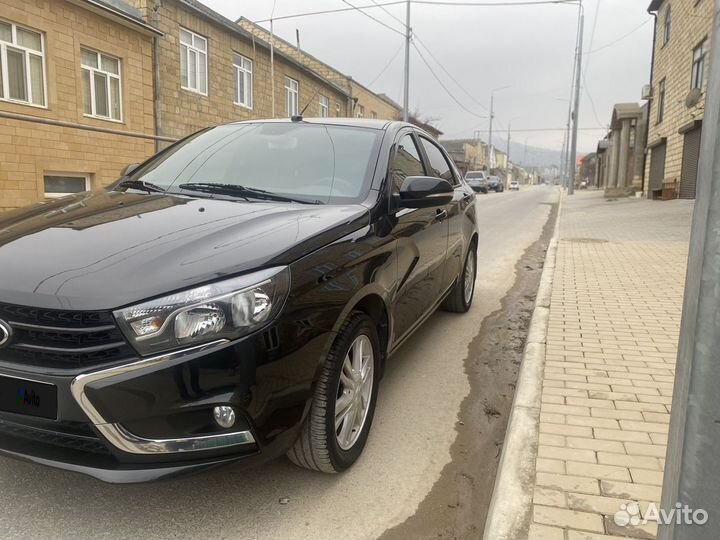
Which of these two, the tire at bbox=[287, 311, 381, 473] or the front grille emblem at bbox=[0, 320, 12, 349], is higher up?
the front grille emblem at bbox=[0, 320, 12, 349]

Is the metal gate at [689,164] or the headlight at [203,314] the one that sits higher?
the metal gate at [689,164]

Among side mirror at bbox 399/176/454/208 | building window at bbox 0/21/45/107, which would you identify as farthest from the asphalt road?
building window at bbox 0/21/45/107

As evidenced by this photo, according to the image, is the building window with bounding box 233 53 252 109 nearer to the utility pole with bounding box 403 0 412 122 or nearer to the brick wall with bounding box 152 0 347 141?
the brick wall with bounding box 152 0 347 141

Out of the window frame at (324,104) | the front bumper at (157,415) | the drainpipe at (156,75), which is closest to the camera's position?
the front bumper at (157,415)

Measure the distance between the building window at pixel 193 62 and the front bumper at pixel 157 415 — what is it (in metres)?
17.5

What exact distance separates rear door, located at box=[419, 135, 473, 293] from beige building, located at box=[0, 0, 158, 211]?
25.4 ft

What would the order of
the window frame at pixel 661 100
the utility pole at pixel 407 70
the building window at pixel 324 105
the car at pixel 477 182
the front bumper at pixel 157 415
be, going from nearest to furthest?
the front bumper at pixel 157 415 → the window frame at pixel 661 100 → the utility pole at pixel 407 70 → the building window at pixel 324 105 → the car at pixel 477 182

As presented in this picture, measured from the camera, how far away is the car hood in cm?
197

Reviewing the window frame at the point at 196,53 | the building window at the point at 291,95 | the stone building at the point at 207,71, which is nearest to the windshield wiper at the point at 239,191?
the stone building at the point at 207,71

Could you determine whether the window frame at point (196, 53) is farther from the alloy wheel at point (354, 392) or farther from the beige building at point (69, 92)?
the alloy wheel at point (354, 392)

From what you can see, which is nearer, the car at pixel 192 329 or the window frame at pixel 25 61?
the car at pixel 192 329

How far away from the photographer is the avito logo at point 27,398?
1945 mm

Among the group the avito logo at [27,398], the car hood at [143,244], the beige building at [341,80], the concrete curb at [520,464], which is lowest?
the concrete curb at [520,464]

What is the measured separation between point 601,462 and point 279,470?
147 cm
